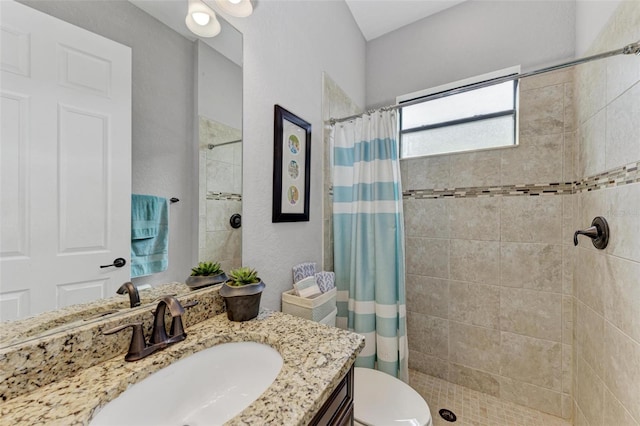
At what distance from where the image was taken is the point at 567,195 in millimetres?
1570

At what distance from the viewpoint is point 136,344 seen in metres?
0.68

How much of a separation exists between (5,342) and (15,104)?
518 mm

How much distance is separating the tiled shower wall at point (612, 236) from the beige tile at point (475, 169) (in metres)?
0.42

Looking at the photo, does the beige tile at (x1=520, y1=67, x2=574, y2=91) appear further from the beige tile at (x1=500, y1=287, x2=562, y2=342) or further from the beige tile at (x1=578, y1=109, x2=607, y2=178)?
the beige tile at (x1=500, y1=287, x2=562, y2=342)

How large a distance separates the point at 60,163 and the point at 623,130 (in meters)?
1.95

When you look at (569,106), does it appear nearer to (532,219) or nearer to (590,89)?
(590,89)

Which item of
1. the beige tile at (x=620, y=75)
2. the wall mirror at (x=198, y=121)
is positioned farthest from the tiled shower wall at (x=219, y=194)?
the beige tile at (x=620, y=75)

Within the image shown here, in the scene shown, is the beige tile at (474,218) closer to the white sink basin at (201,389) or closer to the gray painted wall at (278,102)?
the gray painted wall at (278,102)

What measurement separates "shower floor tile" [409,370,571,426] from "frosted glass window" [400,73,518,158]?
1.79 meters

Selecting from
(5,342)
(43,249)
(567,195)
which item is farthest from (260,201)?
(567,195)

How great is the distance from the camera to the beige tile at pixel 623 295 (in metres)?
0.94

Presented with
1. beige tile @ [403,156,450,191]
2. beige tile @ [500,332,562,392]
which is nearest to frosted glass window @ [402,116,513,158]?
beige tile @ [403,156,450,191]

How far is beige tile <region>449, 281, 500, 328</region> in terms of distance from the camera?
5.80 feet

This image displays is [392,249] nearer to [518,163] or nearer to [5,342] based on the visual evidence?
[518,163]
